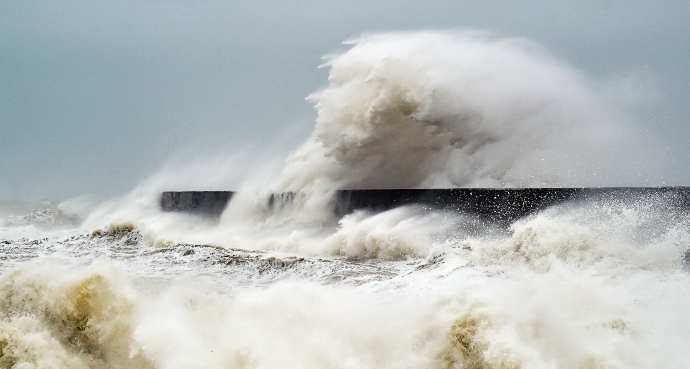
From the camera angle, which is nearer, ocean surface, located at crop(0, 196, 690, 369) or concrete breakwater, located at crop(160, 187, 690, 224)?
ocean surface, located at crop(0, 196, 690, 369)

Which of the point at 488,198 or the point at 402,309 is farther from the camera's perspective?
the point at 488,198

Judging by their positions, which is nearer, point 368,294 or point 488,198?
point 368,294

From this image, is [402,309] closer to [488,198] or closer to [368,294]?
[368,294]

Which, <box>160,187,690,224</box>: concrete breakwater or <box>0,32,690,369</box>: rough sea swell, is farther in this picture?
<box>160,187,690,224</box>: concrete breakwater

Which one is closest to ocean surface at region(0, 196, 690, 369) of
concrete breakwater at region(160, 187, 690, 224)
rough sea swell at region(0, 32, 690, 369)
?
rough sea swell at region(0, 32, 690, 369)

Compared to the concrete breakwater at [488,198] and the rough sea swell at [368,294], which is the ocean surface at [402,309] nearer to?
the rough sea swell at [368,294]

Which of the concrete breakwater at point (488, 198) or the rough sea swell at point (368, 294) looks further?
the concrete breakwater at point (488, 198)

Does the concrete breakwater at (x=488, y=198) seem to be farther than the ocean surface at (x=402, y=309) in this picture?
Yes

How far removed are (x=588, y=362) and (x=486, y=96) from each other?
14.8m

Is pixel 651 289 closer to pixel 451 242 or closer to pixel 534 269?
pixel 534 269

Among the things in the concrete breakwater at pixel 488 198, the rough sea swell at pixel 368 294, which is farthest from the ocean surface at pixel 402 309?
the concrete breakwater at pixel 488 198

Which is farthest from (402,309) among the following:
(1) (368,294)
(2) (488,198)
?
(2) (488,198)

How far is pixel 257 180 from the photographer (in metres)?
23.1

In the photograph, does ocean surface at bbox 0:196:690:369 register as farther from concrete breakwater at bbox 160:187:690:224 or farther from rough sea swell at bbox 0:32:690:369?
concrete breakwater at bbox 160:187:690:224
